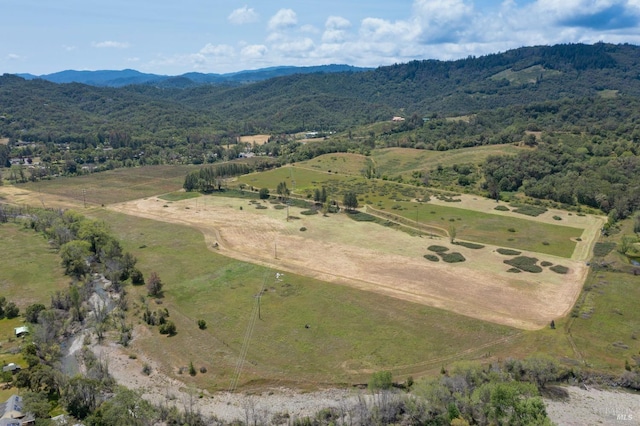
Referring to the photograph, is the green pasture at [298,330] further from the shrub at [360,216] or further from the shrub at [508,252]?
the shrub at [360,216]

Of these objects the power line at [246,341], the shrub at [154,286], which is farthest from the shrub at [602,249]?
the shrub at [154,286]

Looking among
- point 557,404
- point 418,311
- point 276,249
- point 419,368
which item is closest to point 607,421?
point 557,404

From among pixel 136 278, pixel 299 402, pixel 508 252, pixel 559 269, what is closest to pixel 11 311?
pixel 136 278

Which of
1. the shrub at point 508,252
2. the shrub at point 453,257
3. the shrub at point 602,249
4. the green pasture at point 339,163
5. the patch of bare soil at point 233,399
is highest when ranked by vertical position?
the green pasture at point 339,163

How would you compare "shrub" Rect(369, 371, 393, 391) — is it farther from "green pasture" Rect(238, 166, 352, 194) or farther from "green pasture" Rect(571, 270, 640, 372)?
"green pasture" Rect(238, 166, 352, 194)

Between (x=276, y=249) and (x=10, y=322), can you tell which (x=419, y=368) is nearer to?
(x=276, y=249)

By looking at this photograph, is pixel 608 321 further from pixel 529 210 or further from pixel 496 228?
pixel 529 210

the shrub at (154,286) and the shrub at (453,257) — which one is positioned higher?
the shrub at (453,257)
